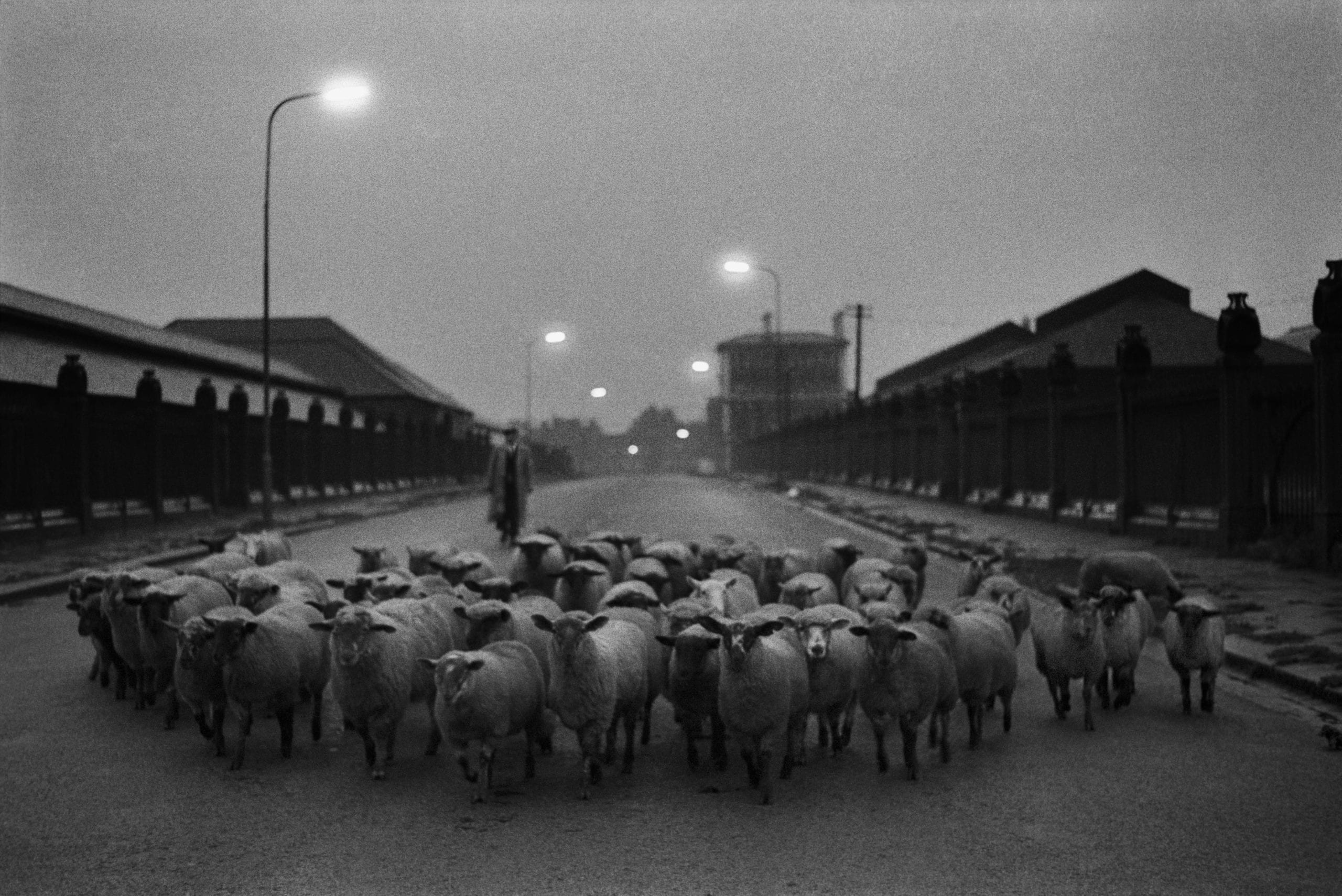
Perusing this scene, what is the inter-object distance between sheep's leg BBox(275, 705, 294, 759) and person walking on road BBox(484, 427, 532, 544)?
56.3 ft

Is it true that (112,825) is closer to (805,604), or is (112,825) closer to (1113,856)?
(1113,856)

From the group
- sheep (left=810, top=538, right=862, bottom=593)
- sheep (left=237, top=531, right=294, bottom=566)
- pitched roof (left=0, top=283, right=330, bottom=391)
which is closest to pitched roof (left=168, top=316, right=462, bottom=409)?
pitched roof (left=0, top=283, right=330, bottom=391)

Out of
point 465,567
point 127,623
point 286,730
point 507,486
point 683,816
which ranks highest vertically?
point 507,486

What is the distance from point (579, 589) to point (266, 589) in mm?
2799

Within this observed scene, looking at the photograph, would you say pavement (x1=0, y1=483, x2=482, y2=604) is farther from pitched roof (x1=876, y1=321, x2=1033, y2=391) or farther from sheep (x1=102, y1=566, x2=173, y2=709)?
pitched roof (x1=876, y1=321, x2=1033, y2=391)

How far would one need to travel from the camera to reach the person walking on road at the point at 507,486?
2605 centimetres

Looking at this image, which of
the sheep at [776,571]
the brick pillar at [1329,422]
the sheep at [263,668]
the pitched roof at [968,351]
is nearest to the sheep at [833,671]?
the sheep at [263,668]

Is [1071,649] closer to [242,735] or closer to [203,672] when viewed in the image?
[242,735]

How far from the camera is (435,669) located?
7.84 meters

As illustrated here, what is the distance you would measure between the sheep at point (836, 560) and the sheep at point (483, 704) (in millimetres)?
6378

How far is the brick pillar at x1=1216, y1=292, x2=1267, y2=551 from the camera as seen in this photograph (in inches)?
796

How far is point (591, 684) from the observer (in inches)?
309

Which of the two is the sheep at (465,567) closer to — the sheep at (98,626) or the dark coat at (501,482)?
the sheep at (98,626)

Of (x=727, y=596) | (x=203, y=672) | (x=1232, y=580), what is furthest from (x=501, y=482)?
(x=203, y=672)
